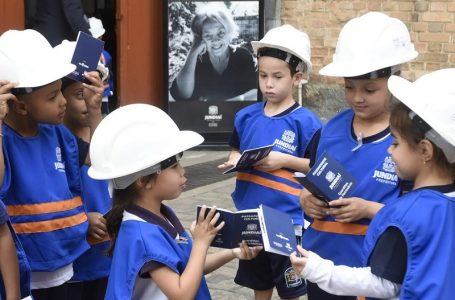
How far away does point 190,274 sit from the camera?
2.53 m

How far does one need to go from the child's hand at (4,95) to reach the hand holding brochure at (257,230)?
83 cm

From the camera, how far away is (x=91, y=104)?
3443mm

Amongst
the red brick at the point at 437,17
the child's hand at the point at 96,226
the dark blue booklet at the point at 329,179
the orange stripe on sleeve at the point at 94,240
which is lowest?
the orange stripe on sleeve at the point at 94,240

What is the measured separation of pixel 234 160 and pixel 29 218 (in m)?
1.37

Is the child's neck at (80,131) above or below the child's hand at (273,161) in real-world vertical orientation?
above

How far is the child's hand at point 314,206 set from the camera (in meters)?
3.01

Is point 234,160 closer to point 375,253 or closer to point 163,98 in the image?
point 375,253

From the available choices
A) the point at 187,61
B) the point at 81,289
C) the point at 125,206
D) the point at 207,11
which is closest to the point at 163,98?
the point at 187,61

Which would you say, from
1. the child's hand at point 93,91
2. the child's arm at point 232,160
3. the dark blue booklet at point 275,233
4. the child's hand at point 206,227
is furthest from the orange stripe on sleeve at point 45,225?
the child's arm at point 232,160

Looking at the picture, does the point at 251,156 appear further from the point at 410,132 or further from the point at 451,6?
the point at 451,6

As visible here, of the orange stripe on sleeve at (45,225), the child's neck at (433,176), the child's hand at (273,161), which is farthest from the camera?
the child's hand at (273,161)

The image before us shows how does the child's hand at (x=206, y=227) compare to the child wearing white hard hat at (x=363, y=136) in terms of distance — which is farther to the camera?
the child wearing white hard hat at (x=363, y=136)

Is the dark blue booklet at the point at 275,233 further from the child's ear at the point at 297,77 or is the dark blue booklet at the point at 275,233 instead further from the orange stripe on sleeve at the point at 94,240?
the child's ear at the point at 297,77

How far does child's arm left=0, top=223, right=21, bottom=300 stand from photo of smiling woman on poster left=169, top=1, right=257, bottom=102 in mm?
7120
